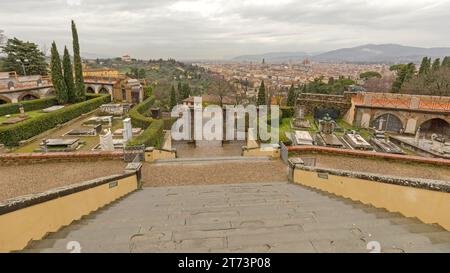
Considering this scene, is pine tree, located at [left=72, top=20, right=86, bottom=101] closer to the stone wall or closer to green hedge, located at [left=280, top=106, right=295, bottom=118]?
green hedge, located at [left=280, top=106, right=295, bottom=118]

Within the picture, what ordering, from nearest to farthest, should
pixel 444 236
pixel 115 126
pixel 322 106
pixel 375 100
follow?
pixel 444 236, pixel 115 126, pixel 375 100, pixel 322 106

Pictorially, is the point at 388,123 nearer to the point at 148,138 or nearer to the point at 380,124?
the point at 380,124

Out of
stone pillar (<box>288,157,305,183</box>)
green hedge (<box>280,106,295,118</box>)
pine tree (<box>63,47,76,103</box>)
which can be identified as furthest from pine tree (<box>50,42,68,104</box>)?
stone pillar (<box>288,157,305,183</box>)

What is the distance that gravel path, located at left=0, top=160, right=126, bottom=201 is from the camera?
26.4ft

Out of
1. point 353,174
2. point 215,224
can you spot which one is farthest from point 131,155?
point 353,174

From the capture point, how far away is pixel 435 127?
22.3 m

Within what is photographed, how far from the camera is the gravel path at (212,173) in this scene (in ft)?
29.8

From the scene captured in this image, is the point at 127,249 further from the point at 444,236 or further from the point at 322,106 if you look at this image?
the point at 322,106

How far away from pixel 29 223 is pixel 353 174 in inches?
259

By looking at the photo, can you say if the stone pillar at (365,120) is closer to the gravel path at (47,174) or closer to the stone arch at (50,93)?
the gravel path at (47,174)

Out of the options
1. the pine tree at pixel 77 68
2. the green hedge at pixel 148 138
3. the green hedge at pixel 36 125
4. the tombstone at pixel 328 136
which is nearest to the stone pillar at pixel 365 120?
the tombstone at pixel 328 136

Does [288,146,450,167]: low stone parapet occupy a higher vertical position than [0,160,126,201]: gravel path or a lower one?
higher

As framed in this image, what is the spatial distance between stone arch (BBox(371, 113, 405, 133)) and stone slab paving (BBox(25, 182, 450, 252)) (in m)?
21.0

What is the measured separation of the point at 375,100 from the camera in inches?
901
